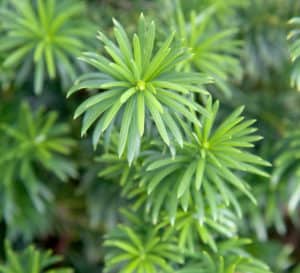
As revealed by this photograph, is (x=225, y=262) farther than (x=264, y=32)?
No

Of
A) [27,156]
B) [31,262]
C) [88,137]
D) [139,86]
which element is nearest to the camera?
[139,86]

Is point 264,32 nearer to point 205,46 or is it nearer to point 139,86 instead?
point 205,46

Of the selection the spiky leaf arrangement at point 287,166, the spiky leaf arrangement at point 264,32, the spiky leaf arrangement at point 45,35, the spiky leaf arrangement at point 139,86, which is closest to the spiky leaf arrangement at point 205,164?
the spiky leaf arrangement at point 139,86

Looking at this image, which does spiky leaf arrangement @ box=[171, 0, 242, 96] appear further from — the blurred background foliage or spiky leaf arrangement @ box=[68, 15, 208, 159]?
spiky leaf arrangement @ box=[68, 15, 208, 159]

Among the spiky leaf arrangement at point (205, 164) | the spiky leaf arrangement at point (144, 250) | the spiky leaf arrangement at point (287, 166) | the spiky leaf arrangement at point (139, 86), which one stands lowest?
the spiky leaf arrangement at point (144, 250)

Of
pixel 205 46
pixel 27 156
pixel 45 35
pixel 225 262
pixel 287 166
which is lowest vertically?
pixel 225 262

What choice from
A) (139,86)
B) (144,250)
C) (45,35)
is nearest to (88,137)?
(45,35)

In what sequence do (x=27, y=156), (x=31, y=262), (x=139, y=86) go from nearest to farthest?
(x=139, y=86), (x=31, y=262), (x=27, y=156)

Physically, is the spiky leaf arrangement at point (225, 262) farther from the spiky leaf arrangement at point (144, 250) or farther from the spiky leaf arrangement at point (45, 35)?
the spiky leaf arrangement at point (45, 35)
